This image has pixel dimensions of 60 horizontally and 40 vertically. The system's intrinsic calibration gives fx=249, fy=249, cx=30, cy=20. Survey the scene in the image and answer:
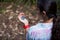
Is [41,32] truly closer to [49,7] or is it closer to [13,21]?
[49,7]

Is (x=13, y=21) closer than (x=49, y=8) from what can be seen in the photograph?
No

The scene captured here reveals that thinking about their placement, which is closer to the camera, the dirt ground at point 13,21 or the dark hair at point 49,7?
the dark hair at point 49,7

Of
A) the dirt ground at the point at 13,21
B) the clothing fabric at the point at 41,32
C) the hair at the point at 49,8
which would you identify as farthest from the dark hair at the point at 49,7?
the dirt ground at the point at 13,21

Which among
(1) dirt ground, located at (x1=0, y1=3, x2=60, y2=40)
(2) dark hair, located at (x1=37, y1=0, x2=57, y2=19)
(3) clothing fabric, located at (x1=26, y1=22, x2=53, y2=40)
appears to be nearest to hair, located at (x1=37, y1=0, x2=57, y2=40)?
(2) dark hair, located at (x1=37, y1=0, x2=57, y2=19)

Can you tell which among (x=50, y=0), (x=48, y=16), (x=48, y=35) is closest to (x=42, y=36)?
(x=48, y=35)

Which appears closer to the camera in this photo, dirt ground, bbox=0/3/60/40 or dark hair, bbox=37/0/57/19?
dark hair, bbox=37/0/57/19

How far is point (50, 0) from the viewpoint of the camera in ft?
9.20

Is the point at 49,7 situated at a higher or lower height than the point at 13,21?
higher

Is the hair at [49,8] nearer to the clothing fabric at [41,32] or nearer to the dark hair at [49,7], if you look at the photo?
the dark hair at [49,7]

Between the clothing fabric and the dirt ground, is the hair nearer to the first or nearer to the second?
the clothing fabric

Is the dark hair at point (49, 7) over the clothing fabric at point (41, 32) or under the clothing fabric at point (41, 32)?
over

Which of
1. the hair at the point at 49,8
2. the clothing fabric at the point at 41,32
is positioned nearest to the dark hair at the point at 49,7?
the hair at the point at 49,8

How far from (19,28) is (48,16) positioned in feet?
1.64

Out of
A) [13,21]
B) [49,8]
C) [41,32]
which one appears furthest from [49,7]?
[13,21]
